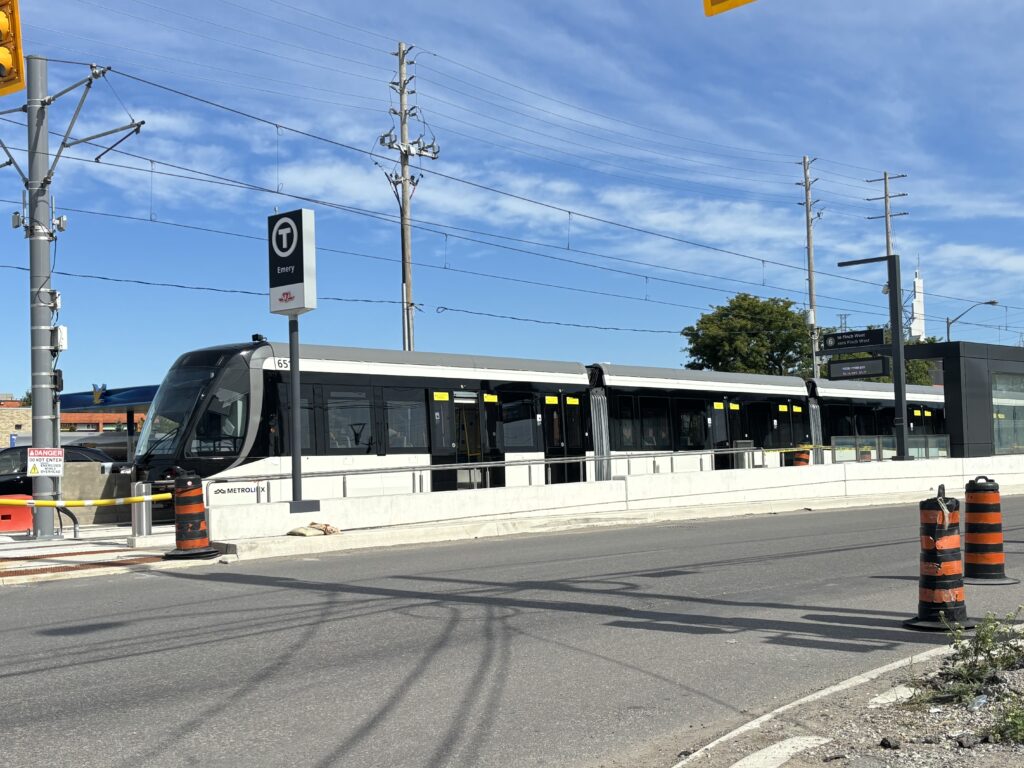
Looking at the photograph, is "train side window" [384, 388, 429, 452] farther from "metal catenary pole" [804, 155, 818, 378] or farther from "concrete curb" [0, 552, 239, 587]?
"metal catenary pole" [804, 155, 818, 378]

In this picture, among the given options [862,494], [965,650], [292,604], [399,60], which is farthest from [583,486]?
[399,60]

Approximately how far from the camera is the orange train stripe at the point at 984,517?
10.1 meters

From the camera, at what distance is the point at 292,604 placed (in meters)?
10.2

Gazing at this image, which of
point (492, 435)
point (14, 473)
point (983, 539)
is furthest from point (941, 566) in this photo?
point (14, 473)

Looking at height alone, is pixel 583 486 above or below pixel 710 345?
below

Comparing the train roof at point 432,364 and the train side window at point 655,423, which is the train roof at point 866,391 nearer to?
the train side window at point 655,423

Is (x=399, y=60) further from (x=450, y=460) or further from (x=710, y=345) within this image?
(x=710, y=345)

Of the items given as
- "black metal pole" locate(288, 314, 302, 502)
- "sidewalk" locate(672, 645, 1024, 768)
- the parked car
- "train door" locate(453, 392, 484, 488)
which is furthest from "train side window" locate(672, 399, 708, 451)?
"sidewalk" locate(672, 645, 1024, 768)

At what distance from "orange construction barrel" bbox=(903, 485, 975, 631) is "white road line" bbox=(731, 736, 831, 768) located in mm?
3205

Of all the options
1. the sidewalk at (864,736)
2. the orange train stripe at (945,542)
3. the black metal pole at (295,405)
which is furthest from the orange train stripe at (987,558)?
the black metal pole at (295,405)

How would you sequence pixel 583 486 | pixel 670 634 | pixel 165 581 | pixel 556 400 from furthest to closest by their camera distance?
1. pixel 556 400
2. pixel 583 486
3. pixel 165 581
4. pixel 670 634

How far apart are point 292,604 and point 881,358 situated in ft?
82.9

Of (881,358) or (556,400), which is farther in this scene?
(881,358)

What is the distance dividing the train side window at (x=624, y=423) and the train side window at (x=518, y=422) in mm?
2942
